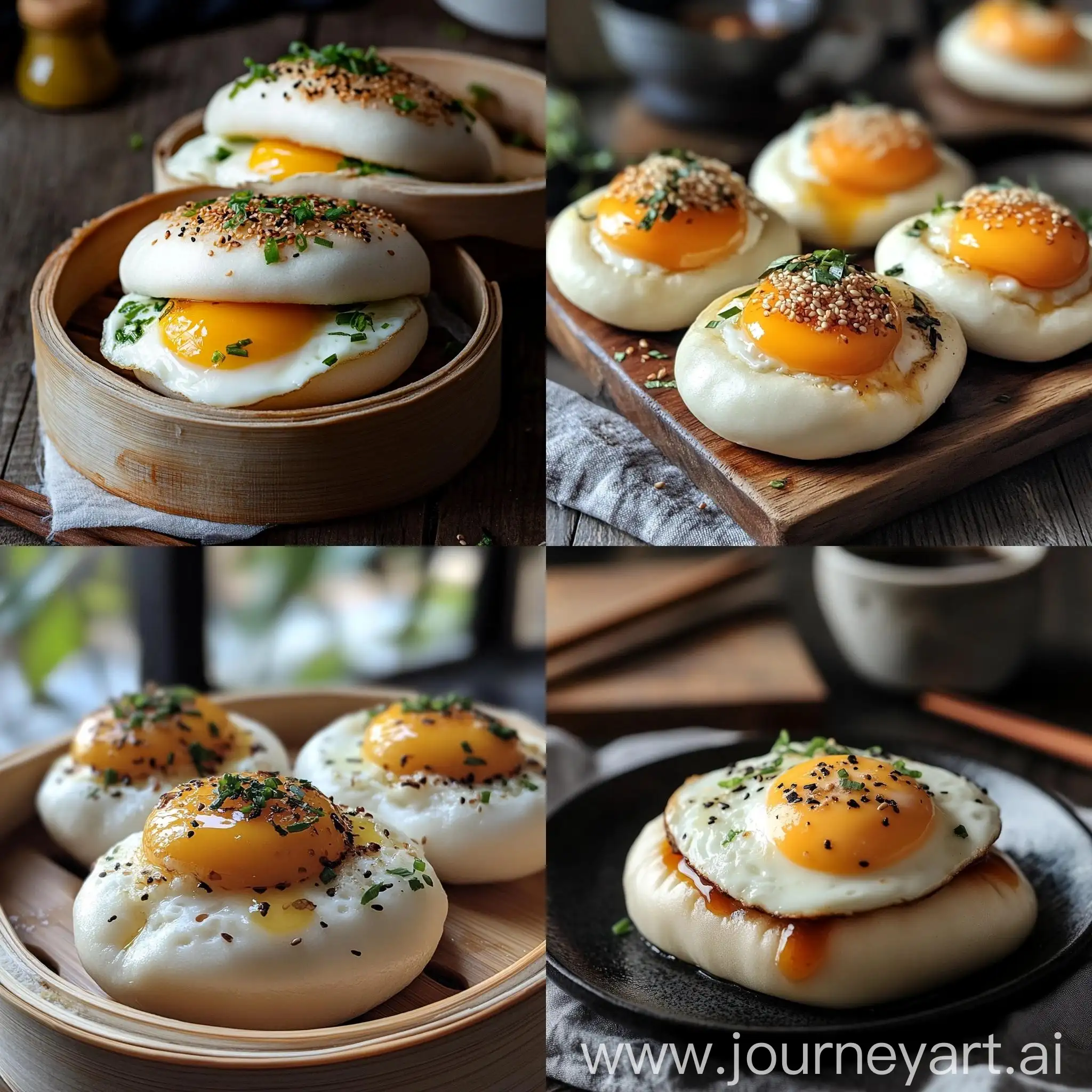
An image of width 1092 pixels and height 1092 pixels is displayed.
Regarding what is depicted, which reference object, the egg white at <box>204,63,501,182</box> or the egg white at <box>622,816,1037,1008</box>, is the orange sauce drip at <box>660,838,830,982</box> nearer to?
the egg white at <box>622,816,1037,1008</box>

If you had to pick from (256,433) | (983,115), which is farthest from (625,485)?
(983,115)

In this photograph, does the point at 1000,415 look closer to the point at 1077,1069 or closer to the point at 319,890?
the point at 1077,1069

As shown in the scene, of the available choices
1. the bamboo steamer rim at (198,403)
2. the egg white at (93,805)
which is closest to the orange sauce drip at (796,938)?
the egg white at (93,805)

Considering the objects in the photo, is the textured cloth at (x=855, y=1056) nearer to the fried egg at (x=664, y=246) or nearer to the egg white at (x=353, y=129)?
the fried egg at (x=664, y=246)

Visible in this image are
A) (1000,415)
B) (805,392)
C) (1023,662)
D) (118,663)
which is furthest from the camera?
(118,663)

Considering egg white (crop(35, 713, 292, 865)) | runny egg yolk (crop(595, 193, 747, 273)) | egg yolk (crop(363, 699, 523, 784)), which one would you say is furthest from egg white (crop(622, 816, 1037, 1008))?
runny egg yolk (crop(595, 193, 747, 273))

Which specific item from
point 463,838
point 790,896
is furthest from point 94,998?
point 790,896
